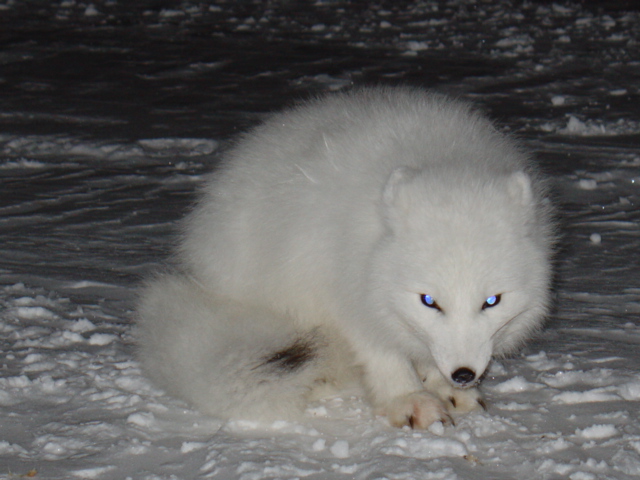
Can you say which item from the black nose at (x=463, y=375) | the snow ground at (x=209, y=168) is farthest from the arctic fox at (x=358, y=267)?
the snow ground at (x=209, y=168)

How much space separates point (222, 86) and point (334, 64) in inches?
52.2

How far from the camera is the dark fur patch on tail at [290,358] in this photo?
267 cm

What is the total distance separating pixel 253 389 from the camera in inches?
105

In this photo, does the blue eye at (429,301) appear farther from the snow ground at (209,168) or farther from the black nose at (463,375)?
the snow ground at (209,168)

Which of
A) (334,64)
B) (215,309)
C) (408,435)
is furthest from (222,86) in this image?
(408,435)

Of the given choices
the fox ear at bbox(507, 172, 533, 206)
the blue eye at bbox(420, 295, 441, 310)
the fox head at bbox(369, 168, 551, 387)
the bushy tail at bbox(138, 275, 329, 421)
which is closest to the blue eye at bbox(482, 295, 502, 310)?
the fox head at bbox(369, 168, 551, 387)

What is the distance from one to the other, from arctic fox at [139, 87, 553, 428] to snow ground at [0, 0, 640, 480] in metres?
0.15

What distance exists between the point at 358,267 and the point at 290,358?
378 millimetres

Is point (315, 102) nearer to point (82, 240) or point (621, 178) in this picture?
point (82, 240)

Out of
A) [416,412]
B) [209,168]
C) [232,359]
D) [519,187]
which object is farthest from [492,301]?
[209,168]

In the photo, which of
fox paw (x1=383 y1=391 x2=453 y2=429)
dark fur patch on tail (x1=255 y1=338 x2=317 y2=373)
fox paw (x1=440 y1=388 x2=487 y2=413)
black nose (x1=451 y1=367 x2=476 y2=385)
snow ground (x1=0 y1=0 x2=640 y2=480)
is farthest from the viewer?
fox paw (x1=440 y1=388 x2=487 y2=413)

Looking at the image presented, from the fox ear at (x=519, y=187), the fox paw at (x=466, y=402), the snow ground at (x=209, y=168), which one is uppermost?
the fox ear at (x=519, y=187)

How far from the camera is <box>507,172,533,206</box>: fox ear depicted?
2617 millimetres

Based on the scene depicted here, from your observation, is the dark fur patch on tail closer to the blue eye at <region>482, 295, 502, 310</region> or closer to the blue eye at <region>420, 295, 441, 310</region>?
the blue eye at <region>420, 295, 441, 310</region>
